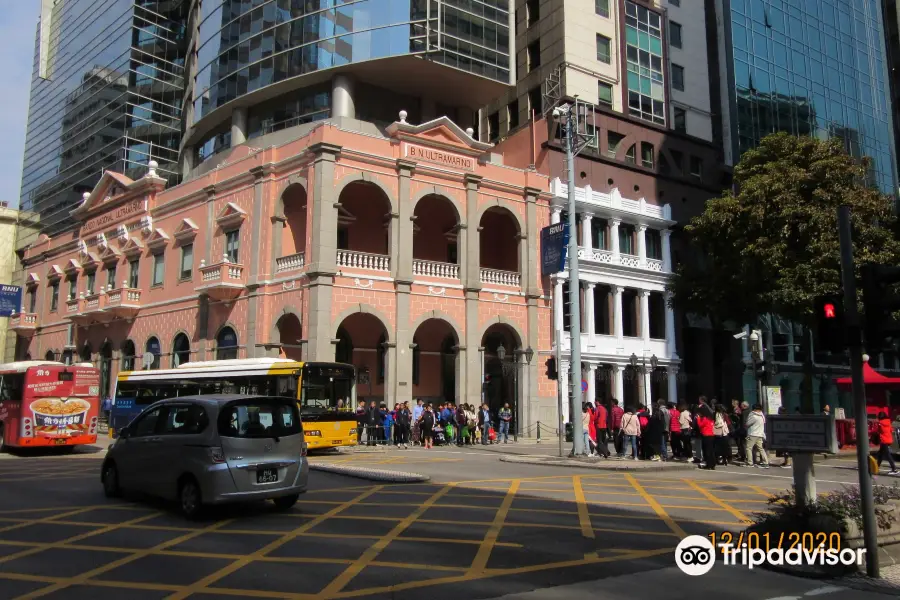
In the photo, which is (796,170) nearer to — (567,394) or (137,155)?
(567,394)

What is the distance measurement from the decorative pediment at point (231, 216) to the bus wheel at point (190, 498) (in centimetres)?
2301

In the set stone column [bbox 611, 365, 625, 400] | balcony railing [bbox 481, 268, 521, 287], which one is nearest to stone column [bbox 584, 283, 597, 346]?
stone column [bbox 611, 365, 625, 400]

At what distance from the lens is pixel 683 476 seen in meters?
17.0

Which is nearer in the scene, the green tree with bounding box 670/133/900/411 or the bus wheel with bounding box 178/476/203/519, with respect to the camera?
the bus wheel with bounding box 178/476/203/519

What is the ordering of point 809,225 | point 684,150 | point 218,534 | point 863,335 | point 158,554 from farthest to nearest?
point 684,150 < point 809,225 < point 218,534 < point 158,554 < point 863,335

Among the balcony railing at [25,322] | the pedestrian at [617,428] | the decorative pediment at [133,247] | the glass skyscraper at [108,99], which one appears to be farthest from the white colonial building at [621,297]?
the balcony railing at [25,322]

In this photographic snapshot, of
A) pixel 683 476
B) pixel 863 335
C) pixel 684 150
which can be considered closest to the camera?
pixel 863 335

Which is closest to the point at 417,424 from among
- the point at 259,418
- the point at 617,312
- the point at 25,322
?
the point at 617,312

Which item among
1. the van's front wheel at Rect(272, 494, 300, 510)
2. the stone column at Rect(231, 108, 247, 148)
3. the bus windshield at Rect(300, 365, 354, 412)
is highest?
the stone column at Rect(231, 108, 247, 148)

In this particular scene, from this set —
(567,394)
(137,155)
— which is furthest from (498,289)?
(137,155)

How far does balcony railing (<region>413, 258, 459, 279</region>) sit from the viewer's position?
1199 inches

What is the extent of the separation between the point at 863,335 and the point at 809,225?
65.3ft

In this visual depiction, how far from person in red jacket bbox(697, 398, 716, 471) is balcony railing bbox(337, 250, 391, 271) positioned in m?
14.8

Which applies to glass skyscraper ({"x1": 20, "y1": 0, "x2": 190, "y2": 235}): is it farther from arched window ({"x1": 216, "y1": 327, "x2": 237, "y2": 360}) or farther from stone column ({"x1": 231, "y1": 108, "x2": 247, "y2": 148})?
arched window ({"x1": 216, "y1": 327, "x2": 237, "y2": 360})
